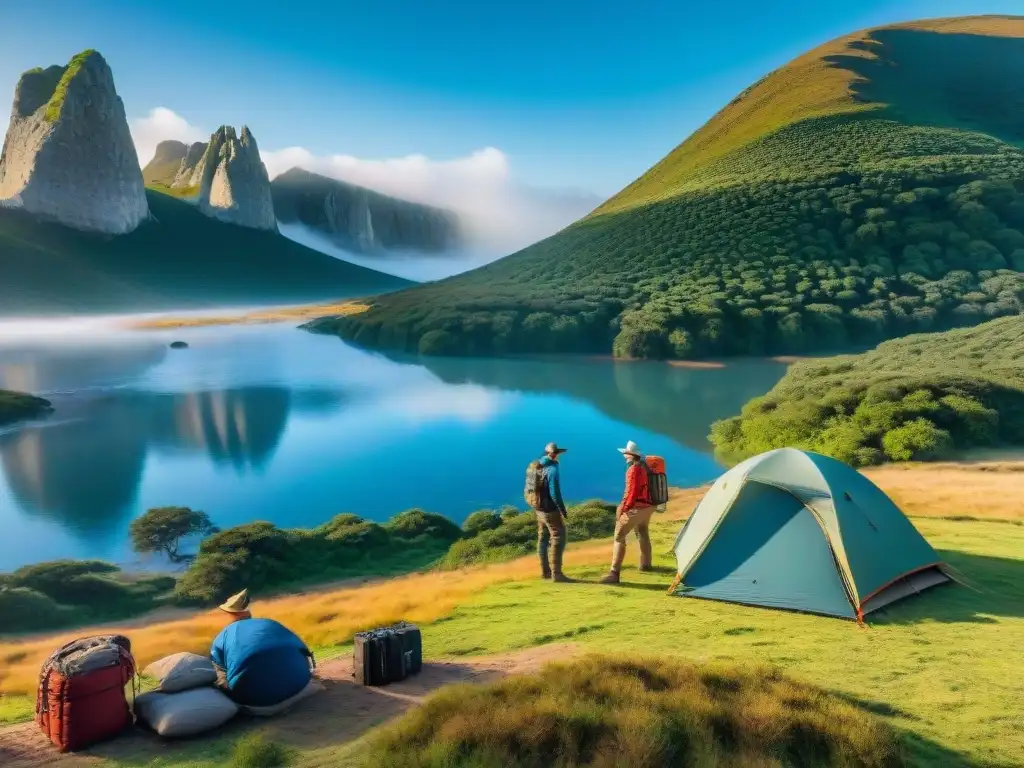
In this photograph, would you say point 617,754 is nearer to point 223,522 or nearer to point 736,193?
point 223,522

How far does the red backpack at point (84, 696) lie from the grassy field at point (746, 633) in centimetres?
89

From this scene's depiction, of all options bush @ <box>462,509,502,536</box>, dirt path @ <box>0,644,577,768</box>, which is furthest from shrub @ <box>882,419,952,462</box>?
→ dirt path @ <box>0,644,577,768</box>

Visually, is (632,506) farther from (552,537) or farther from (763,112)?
(763,112)

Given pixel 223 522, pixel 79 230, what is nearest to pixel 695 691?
pixel 223 522

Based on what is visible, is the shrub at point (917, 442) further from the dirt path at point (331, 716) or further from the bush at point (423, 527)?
the dirt path at point (331, 716)

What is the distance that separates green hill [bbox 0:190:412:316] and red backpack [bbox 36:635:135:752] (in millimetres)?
138815

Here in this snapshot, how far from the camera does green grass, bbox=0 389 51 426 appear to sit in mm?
44125

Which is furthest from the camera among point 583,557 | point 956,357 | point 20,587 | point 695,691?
point 956,357

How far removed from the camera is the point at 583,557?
16344 mm

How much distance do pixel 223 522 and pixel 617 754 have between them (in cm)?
2338

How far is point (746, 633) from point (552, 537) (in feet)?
13.7

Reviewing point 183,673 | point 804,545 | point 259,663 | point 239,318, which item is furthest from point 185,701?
point 239,318

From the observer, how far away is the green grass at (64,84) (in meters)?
149

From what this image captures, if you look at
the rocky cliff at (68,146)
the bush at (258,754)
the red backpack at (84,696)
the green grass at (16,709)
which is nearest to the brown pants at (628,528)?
the bush at (258,754)
